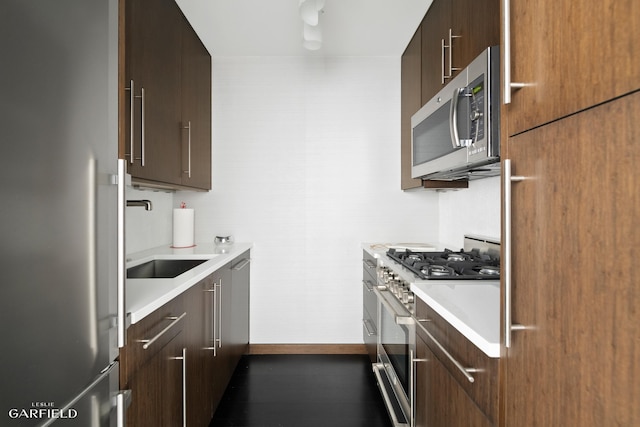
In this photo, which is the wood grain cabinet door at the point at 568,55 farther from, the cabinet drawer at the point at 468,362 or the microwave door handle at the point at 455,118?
the microwave door handle at the point at 455,118

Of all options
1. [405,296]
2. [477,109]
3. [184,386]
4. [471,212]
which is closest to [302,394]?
[184,386]

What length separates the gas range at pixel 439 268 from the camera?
65.2 inches

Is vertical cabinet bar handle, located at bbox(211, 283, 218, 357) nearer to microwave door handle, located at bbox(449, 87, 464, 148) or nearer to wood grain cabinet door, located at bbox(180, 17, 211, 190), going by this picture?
wood grain cabinet door, located at bbox(180, 17, 211, 190)

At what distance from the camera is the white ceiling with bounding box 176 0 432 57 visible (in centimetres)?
244

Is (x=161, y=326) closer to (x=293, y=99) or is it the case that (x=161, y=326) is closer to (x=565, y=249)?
(x=565, y=249)

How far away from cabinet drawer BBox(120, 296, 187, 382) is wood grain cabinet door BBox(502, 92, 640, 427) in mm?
1053

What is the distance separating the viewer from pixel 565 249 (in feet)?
2.32

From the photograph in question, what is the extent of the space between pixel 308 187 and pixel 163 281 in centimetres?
185

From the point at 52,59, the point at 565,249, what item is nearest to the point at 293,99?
the point at 52,59

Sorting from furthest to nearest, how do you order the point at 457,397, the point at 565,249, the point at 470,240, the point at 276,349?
the point at 276,349, the point at 470,240, the point at 457,397, the point at 565,249

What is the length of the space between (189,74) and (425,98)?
62.2 inches

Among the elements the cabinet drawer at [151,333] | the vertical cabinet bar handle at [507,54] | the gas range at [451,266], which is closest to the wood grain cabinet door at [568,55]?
the vertical cabinet bar handle at [507,54]

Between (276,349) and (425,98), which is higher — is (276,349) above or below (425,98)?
below

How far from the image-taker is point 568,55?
70 centimetres
